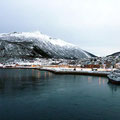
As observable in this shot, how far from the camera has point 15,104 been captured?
84.1 feet

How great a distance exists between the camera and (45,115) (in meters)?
21.0

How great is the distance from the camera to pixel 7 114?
21.2 m

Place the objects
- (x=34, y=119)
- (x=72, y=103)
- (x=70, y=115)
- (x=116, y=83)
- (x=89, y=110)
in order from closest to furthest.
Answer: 1. (x=34, y=119)
2. (x=70, y=115)
3. (x=89, y=110)
4. (x=72, y=103)
5. (x=116, y=83)

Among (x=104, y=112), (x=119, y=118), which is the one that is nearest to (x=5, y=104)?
(x=104, y=112)

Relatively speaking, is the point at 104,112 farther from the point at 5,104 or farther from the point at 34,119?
the point at 5,104

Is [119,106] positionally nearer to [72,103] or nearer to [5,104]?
[72,103]

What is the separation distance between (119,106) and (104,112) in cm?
418

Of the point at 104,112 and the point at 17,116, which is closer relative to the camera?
the point at 17,116

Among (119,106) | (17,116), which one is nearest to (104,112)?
(119,106)

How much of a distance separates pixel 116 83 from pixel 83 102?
25415mm

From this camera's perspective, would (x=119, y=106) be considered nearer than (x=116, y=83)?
Yes

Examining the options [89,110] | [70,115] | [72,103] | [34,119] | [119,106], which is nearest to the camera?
[34,119]

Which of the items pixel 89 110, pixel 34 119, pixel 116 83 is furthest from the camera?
pixel 116 83

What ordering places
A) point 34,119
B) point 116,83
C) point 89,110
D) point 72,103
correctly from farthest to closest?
1. point 116,83
2. point 72,103
3. point 89,110
4. point 34,119
